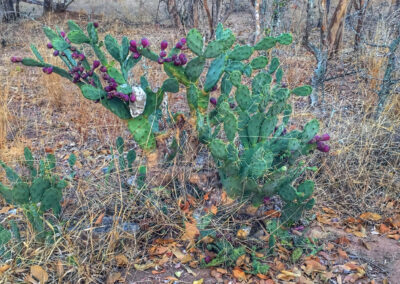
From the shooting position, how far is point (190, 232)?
251 cm

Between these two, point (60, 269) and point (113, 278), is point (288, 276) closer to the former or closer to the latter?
point (113, 278)

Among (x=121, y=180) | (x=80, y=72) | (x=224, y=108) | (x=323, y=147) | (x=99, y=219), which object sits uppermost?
(x=80, y=72)

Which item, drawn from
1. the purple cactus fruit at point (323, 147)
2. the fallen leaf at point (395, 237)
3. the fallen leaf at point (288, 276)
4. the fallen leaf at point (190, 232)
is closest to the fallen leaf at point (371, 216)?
the fallen leaf at point (395, 237)

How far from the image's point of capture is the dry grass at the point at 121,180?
233cm

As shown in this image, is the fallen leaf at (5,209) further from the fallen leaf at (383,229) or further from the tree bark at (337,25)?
the tree bark at (337,25)

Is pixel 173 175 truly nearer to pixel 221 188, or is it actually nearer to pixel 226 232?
pixel 221 188

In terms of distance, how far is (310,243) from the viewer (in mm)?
2566

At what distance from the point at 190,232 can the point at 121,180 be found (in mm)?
659

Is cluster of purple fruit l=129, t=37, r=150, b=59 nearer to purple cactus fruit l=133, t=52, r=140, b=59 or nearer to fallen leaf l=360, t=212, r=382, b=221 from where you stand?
purple cactus fruit l=133, t=52, r=140, b=59

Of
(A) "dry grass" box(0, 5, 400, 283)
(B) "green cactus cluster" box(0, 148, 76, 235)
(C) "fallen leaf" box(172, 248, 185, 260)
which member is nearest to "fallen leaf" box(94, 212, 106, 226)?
(A) "dry grass" box(0, 5, 400, 283)

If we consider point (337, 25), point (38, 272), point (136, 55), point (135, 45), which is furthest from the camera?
point (337, 25)

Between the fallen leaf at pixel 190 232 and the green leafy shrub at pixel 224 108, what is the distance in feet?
1.01

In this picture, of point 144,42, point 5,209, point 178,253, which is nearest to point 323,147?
point 178,253

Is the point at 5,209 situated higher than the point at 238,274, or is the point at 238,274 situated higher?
the point at 5,209
